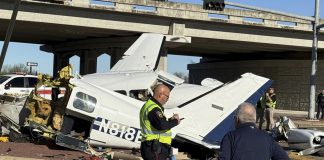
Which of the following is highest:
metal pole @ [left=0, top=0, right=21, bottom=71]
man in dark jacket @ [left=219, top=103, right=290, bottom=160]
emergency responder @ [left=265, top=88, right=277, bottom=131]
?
metal pole @ [left=0, top=0, right=21, bottom=71]

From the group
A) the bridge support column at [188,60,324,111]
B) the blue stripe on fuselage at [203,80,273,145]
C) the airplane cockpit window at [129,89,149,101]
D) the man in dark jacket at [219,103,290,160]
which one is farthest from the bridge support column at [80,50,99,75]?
the man in dark jacket at [219,103,290,160]

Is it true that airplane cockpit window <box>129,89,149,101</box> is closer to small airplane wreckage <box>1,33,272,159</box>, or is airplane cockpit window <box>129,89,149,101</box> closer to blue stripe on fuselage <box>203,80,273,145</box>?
small airplane wreckage <box>1,33,272,159</box>

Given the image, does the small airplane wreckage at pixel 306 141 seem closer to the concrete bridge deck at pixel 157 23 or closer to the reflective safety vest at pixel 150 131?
the reflective safety vest at pixel 150 131

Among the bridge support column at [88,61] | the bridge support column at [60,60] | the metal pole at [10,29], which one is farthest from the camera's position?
the bridge support column at [60,60]

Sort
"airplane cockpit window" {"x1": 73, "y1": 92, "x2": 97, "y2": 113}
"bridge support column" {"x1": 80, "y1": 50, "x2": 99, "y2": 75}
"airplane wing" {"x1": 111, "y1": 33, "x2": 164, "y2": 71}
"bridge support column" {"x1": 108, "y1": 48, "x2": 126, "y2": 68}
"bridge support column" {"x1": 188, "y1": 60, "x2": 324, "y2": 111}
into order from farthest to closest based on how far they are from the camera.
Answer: "bridge support column" {"x1": 188, "y1": 60, "x2": 324, "y2": 111}
"bridge support column" {"x1": 80, "y1": 50, "x2": 99, "y2": 75}
"bridge support column" {"x1": 108, "y1": 48, "x2": 126, "y2": 68}
"airplane wing" {"x1": 111, "y1": 33, "x2": 164, "y2": 71}
"airplane cockpit window" {"x1": 73, "y1": 92, "x2": 97, "y2": 113}

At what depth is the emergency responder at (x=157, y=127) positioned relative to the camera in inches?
246

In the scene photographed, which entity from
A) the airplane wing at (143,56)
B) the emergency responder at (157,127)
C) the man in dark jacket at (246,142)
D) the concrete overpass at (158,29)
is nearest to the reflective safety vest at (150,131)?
the emergency responder at (157,127)

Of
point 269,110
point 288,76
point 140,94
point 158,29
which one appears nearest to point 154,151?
point 140,94

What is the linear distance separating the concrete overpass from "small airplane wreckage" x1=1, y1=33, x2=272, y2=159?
1868cm

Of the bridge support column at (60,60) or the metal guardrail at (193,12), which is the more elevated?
the metal guardrail at (193,12)

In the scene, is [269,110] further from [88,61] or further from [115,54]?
[88,61]

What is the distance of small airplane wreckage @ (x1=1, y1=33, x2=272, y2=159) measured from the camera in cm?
1061

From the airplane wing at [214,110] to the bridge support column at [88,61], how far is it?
30874 millimetres

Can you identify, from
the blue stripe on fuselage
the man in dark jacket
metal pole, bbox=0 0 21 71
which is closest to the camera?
the man in dark jacket
